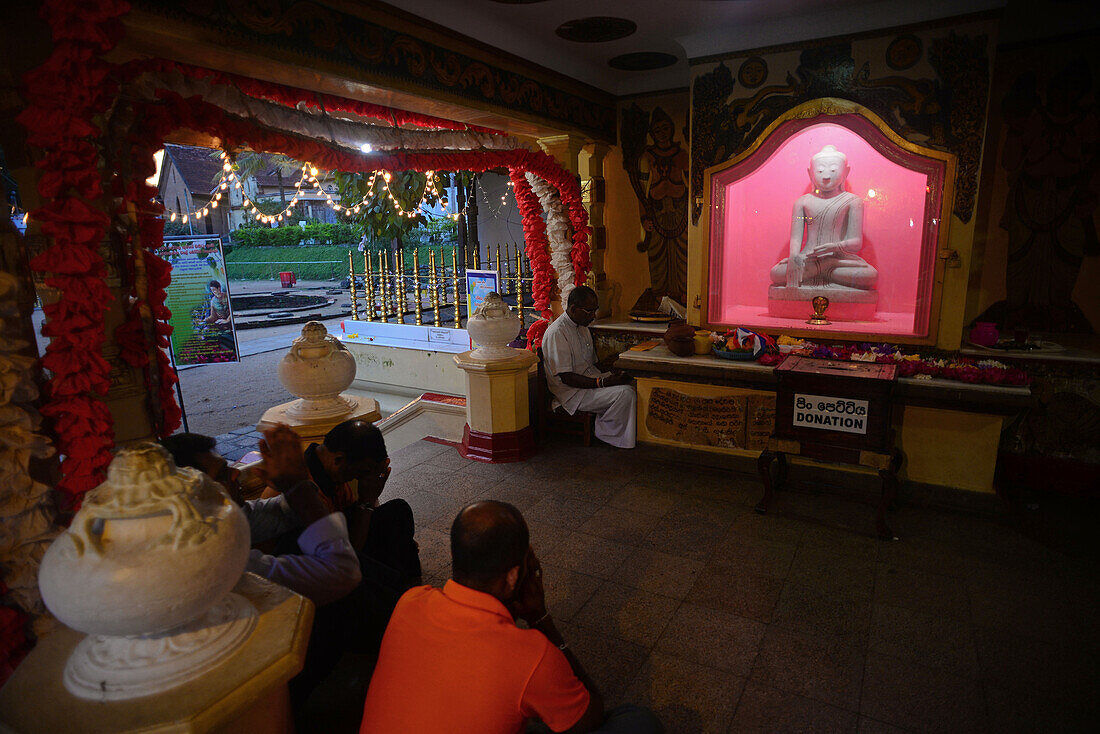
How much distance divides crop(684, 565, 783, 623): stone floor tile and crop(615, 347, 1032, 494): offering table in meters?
1.45

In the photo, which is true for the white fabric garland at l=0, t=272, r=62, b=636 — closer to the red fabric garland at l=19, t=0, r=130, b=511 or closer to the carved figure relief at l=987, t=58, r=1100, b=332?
the red fabric garland at l=19, t=0, r=130, b=511

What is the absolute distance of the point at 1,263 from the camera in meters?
2.57

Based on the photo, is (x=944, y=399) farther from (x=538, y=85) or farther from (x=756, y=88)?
(x=538, y=85)

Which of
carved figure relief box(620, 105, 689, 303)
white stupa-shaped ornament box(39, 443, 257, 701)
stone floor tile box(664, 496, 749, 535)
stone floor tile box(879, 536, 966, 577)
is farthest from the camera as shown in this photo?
carved figure relief box(620, 105, 689, 303)

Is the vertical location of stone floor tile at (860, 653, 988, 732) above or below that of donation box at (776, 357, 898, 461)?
below

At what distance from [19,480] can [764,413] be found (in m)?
5.01

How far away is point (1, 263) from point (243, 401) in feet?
24.0

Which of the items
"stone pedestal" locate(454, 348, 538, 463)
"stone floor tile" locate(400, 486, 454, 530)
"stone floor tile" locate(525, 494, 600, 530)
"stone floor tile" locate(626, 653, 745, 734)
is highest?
"stone pedestal" locate(454, 348, 538, 463)

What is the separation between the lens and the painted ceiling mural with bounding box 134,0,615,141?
3504 millimetres

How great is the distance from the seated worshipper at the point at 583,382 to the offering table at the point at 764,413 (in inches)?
8.4

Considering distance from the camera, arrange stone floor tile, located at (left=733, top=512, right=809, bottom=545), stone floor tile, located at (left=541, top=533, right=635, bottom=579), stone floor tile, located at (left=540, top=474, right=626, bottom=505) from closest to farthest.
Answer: stone floor tile, located at (left=541, top=533, right=635, bottom=579), stone floor tile, located at (left=733, top=512, right=809, bottom=545), stone floor tile, located at (left=540, top=474, right=626, bottom=505)

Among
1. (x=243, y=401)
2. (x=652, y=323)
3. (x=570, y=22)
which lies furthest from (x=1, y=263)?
(x=243, y=401)

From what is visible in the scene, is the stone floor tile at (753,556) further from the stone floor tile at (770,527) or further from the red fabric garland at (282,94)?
the red fabric garland at (282,94)

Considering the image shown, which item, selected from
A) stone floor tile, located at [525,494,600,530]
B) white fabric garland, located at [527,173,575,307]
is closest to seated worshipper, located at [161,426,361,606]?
stone floor tile, located at [525,494,600,530]
